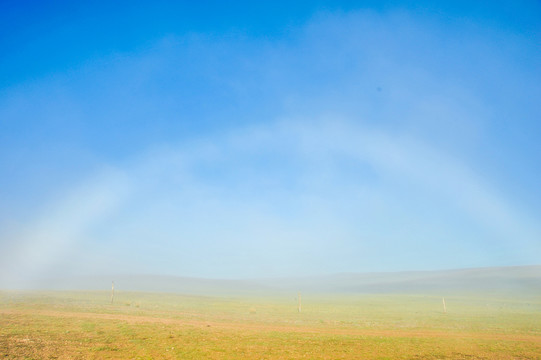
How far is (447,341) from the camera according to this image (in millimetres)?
26688

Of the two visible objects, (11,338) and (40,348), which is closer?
(40,348)

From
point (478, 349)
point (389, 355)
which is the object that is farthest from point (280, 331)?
point (478, 349)

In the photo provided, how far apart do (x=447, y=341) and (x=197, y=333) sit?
19.9 m

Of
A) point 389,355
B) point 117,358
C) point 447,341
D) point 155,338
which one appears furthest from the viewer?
point 447,341

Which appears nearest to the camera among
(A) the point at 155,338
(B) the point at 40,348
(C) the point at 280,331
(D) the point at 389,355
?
(B) the point at 40,348

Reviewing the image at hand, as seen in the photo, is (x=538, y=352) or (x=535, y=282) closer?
(x=538, y=352)

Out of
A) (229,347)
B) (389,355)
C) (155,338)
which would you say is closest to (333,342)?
(389,355)

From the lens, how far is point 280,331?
102 ft

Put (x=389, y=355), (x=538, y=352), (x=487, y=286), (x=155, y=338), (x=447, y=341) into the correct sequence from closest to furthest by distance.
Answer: (x=389, y=355) < (x=538, y=352) < (x=155, y=338) < (x=447, y=341) < (x=487, y=286)

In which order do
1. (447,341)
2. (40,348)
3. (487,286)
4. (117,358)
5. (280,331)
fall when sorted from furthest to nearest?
(487,286)
(280,331)
(447,341)
(40,348)
(117,358)

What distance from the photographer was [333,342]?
1002 inches

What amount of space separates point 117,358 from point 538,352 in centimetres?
2646

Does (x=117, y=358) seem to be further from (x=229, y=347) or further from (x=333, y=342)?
(x=333, y=342)

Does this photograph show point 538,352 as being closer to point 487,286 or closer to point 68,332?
point 68,332
